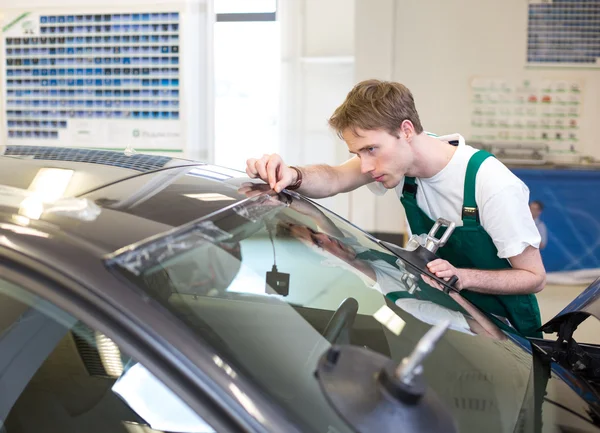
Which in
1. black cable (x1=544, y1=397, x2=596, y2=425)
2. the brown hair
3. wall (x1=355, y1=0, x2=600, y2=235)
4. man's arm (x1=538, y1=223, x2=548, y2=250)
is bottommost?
man's arm (x1=538, y1=223, x2=548, y2=250)

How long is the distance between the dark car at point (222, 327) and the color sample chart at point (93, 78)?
3206mm

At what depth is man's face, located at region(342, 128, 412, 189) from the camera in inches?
75.9

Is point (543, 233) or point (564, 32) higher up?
point (564, 32)

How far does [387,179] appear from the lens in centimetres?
199

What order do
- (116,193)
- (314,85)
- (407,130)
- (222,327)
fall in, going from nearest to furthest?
(222,327)
(116,193)
(407,130)
(314,85)

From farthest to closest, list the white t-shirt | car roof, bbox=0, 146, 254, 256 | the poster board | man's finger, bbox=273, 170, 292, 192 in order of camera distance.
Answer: the poster board → the white t-shirt → man's finger, bbox=273, 170, 292, 192 → car roof, bbox=0, 146, 254, 256

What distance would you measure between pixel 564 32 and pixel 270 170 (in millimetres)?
4515

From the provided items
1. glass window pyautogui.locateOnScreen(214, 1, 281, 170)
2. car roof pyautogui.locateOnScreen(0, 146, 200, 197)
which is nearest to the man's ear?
car roof pyautogui.locateOnScreen(0, 146, 200, 197)

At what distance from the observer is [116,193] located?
119 centimetres

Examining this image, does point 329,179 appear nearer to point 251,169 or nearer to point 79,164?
point 251,169

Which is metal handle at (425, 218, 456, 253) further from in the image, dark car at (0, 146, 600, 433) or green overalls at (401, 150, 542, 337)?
dark car at (0, 146, 600, 433)

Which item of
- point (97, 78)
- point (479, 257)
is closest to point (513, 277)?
point (479, 257)

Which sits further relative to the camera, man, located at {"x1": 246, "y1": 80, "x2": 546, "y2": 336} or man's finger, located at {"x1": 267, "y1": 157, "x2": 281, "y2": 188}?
man, located at {"x1": 246, "y1": 80, "x2": 546, "y2": 336}

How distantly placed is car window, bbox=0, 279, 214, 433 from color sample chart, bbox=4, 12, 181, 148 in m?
3.73
